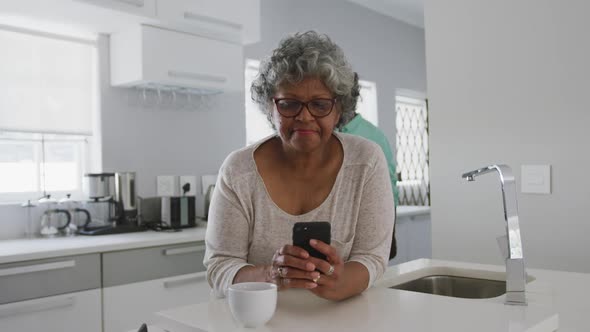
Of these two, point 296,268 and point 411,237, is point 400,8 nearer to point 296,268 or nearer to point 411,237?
point 411,237

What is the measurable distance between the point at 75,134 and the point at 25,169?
0.31m

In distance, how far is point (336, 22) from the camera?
15.2ft

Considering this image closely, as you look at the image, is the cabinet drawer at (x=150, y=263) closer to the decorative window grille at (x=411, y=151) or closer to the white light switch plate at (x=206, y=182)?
the white light switch plate at (x=206, y=182)

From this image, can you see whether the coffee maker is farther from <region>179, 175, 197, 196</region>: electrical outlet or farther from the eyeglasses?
the eyeglasses

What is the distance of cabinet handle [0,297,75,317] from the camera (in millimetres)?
2127

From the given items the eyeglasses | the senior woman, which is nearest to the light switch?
the senior woman

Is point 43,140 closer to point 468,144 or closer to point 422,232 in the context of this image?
point 468,144

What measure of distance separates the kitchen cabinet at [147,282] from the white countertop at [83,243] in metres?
0.04

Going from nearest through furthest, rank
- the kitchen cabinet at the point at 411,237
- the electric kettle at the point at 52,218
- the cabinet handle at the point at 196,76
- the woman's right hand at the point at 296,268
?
the woman's right hand at the point at 296,268 < the electric kettle at the point at 52,218 < the cabinet handle at the point at 196,76 < the kitchen cabinet at the point at 411,237

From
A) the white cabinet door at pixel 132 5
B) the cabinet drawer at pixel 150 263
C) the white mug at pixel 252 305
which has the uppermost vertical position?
the white cabinet door at pixel 132 5

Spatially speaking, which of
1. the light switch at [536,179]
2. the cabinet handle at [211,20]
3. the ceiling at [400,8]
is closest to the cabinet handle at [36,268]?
the cabinet handle at [211,20]

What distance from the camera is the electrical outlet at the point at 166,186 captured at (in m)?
3.29

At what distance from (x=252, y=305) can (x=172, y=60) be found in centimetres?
214

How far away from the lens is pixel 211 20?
299 centimetres
